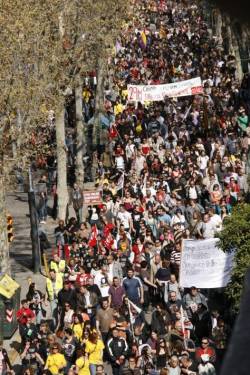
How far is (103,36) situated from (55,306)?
1413 cm

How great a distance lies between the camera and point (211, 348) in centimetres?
1577

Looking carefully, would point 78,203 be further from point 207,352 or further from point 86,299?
point 207,352

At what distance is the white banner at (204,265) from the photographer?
1811 centimetres

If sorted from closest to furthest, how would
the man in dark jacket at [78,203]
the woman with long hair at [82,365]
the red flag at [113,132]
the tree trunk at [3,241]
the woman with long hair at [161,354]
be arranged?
the woman with long hair at [161,354], the woman with long hair at [82,365], the tree trunk at [3,241], the man in dark jacket at [78,203], the red flag at [113,132]

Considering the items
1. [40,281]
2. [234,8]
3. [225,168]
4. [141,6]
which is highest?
[141,6]

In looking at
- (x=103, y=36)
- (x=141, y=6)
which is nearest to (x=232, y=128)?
(x=103, y=36)

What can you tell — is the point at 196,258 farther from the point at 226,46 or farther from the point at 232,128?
the point at 226,46

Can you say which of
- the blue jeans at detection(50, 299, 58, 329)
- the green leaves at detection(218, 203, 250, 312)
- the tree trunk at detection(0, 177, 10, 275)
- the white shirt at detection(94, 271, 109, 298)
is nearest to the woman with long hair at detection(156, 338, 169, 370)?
the green leaves at detection(218, 203, 250, 312)

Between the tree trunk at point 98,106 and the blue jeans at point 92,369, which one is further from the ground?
the tree trunk at point 98,106

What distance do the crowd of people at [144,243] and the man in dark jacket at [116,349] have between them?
0.02 metres

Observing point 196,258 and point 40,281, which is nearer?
point 196,258

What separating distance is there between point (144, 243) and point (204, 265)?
404 centimetres

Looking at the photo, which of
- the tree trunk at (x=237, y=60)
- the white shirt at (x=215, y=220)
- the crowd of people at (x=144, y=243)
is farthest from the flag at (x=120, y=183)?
the tree trunk at (x=237, y=60)

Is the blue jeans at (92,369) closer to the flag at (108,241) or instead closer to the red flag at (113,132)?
the flag at (108,241)
